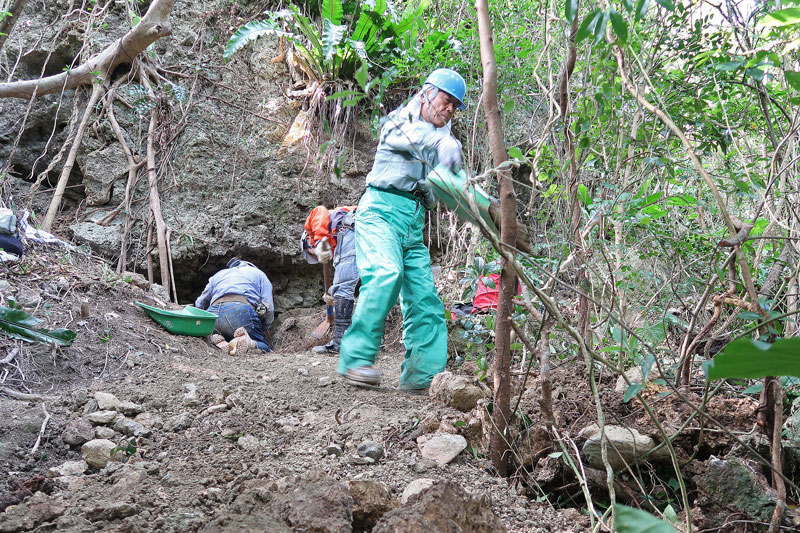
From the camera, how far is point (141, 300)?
4.57 metres

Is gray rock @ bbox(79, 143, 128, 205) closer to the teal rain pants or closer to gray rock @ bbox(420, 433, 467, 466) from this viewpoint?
the teal rain pants

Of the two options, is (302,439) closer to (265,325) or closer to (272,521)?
(272,521)

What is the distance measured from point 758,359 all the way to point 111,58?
6.72m

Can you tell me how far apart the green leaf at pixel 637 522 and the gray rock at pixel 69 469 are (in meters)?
2.00

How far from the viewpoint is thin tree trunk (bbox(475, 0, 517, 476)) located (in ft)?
6.06

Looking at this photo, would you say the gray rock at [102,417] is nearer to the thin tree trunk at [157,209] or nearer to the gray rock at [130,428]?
the gray rock at [130,428]

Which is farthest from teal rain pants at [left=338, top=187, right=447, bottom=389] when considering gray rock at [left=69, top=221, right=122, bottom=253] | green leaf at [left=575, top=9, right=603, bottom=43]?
gray rock at [left=69, top=221, right=122, bottom=253]

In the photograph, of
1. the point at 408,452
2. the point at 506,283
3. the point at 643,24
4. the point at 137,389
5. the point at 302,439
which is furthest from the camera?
the point at 643,24

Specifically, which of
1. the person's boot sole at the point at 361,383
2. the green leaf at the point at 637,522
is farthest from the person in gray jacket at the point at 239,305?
the green leaf at the point at 637,522

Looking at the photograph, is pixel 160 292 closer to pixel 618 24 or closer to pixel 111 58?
pixel 111 58

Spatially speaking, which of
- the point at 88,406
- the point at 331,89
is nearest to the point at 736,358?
the point at 88,406

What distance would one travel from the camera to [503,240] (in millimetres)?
1892

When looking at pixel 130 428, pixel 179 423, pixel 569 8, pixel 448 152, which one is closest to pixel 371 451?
pixel 179 423

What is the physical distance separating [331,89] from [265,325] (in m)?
2.75
